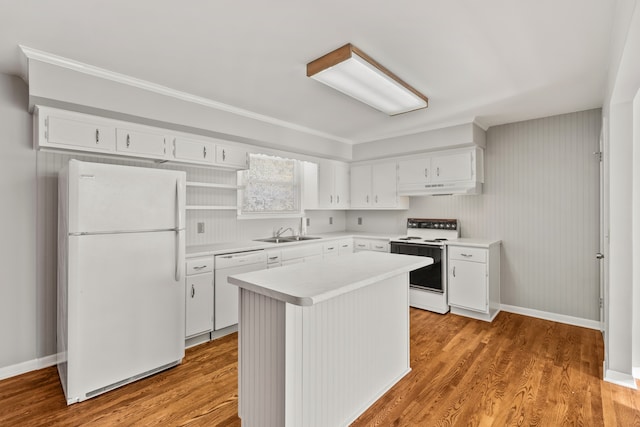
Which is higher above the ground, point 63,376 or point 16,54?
point 16,54

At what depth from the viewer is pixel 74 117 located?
2.50 metres

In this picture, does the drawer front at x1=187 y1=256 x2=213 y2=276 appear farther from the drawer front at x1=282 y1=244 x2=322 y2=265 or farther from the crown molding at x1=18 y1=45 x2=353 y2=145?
the crown molding at x1=18 y1=45 x2=353 y2=145

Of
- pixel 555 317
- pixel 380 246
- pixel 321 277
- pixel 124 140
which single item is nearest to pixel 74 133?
pixel 124 140

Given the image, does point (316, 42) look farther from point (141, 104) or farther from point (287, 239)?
point (287, 239)

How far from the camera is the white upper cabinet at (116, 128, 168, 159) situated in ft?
9.02

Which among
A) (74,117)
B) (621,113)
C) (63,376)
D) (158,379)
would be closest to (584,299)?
(621,113)

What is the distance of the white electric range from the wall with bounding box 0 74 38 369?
386cm

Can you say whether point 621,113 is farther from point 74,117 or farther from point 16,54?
point 16,54

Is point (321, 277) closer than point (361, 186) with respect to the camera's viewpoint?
Yes

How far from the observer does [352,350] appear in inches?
80.5

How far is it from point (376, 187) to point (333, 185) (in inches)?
26.7

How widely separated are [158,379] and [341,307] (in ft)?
5.50

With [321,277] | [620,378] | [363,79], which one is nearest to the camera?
[321,277]

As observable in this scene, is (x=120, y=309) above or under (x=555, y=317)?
above
